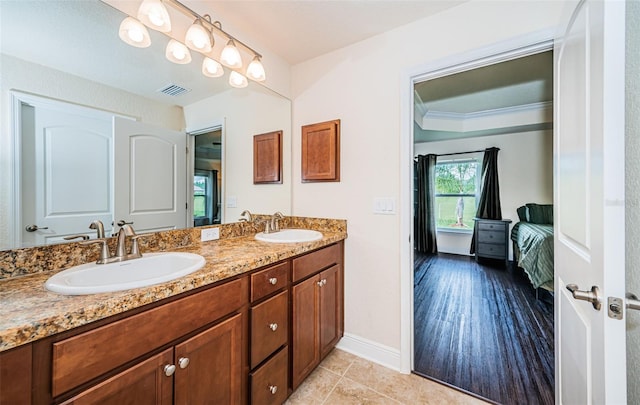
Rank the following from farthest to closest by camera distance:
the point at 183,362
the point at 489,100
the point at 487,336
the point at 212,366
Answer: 1. the point at 489,100
2. the point at 487,336
3. the point at 212,366
4. the point at 183,362

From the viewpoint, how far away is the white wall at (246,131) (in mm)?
1652

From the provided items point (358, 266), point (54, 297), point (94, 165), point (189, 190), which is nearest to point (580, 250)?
point (358, 266)

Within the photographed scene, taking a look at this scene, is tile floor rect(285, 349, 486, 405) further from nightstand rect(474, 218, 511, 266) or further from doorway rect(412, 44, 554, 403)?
nightstand rect(474, 218, 511, 266)

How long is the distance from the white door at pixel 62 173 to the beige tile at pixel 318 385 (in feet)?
4.66

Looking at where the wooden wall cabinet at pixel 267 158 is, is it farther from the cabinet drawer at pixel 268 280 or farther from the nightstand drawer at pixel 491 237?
the nightstand drawer at pixel 491 237

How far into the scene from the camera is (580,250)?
845mm

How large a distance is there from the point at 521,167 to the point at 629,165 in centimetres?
411

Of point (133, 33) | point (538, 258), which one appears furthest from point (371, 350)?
point (133, 33)

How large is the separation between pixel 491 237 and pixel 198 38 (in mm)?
4764

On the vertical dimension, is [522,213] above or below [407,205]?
below

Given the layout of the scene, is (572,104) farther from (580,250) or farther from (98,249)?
(98,249)

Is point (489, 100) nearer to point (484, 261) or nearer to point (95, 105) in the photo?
point (484, 261)

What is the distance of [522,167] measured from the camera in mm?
4105

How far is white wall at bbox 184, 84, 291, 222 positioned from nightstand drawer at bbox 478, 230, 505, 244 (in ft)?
12.1
